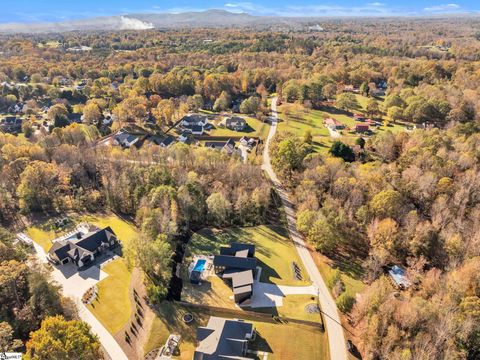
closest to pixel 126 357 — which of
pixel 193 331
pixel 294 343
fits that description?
pixel 193 331

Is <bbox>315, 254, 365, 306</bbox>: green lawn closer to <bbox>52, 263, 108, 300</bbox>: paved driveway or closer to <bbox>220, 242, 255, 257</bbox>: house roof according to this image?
<bbox>220, 242, 255, 257</bbox>: house roof

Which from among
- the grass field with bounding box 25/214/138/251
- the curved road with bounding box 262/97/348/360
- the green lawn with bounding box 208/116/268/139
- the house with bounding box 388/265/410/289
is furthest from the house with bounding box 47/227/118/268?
the green lawn with bounding box 208/116/268/139

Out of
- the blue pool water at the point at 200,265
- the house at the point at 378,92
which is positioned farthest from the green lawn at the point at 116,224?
the house at the point at 378,92

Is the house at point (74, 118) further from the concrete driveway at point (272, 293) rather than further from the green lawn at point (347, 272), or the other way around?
the green lawn at point (347, 272)

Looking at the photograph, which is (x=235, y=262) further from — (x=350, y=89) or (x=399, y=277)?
(x=350, y=89)

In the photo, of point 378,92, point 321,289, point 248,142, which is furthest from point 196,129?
point 378,92
